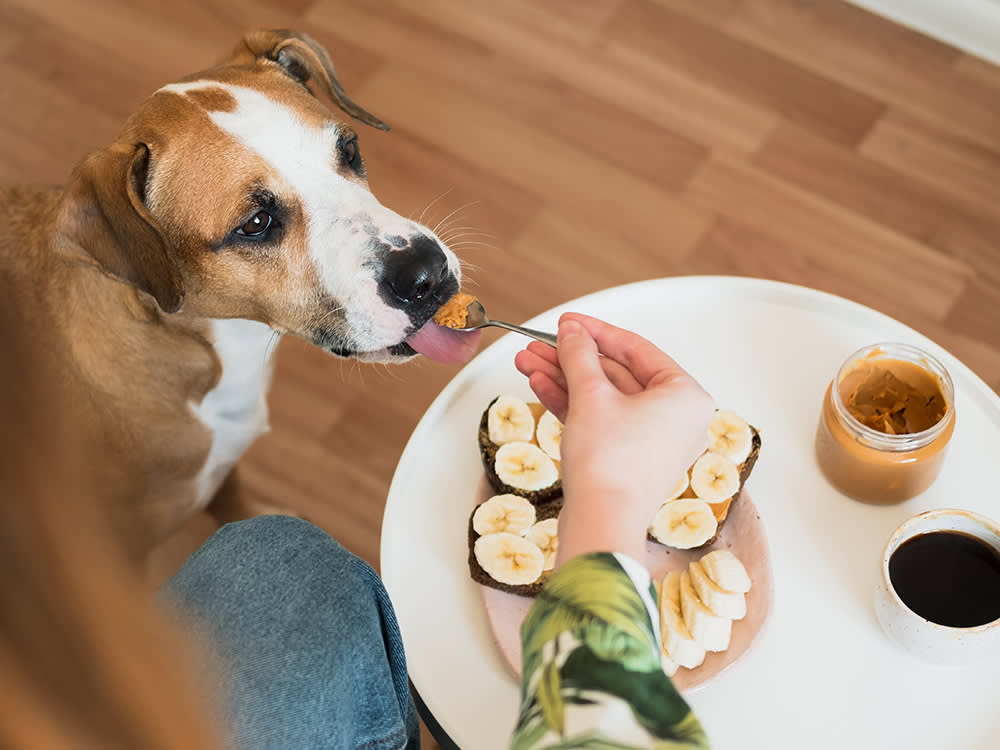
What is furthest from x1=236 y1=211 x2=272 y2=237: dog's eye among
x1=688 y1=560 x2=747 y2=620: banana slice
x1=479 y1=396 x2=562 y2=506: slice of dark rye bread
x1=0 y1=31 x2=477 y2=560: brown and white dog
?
x1=688 y1=560 x2=747 y2=620: banana slice

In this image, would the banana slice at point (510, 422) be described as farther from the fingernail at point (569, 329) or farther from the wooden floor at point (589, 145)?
the wooden floor at point (589, 145)

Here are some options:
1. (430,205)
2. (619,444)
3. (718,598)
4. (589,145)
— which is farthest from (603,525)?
(589,145)

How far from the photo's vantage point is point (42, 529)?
0.48 metres

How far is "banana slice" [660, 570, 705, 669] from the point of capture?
1.18m

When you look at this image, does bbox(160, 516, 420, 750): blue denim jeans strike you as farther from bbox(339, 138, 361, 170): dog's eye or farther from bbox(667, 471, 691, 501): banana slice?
bbox(339, 138, 361, 170): dog's eye

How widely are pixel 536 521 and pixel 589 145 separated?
1391 mm

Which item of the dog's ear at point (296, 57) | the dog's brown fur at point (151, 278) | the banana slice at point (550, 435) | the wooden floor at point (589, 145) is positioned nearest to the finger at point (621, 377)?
the banana slice at point (550, 435)

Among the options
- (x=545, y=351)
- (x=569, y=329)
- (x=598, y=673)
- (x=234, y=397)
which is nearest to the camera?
(x=598, y=673)

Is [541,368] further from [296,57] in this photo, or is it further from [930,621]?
[296,57]

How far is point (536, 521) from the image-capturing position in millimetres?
1304

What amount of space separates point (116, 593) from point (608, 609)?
49 centimetres

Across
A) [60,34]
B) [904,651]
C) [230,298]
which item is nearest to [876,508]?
[904,651]

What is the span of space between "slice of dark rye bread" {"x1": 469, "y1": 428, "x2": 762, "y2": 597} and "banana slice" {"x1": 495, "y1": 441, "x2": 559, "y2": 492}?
39 mm

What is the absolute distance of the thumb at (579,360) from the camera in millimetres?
1046
